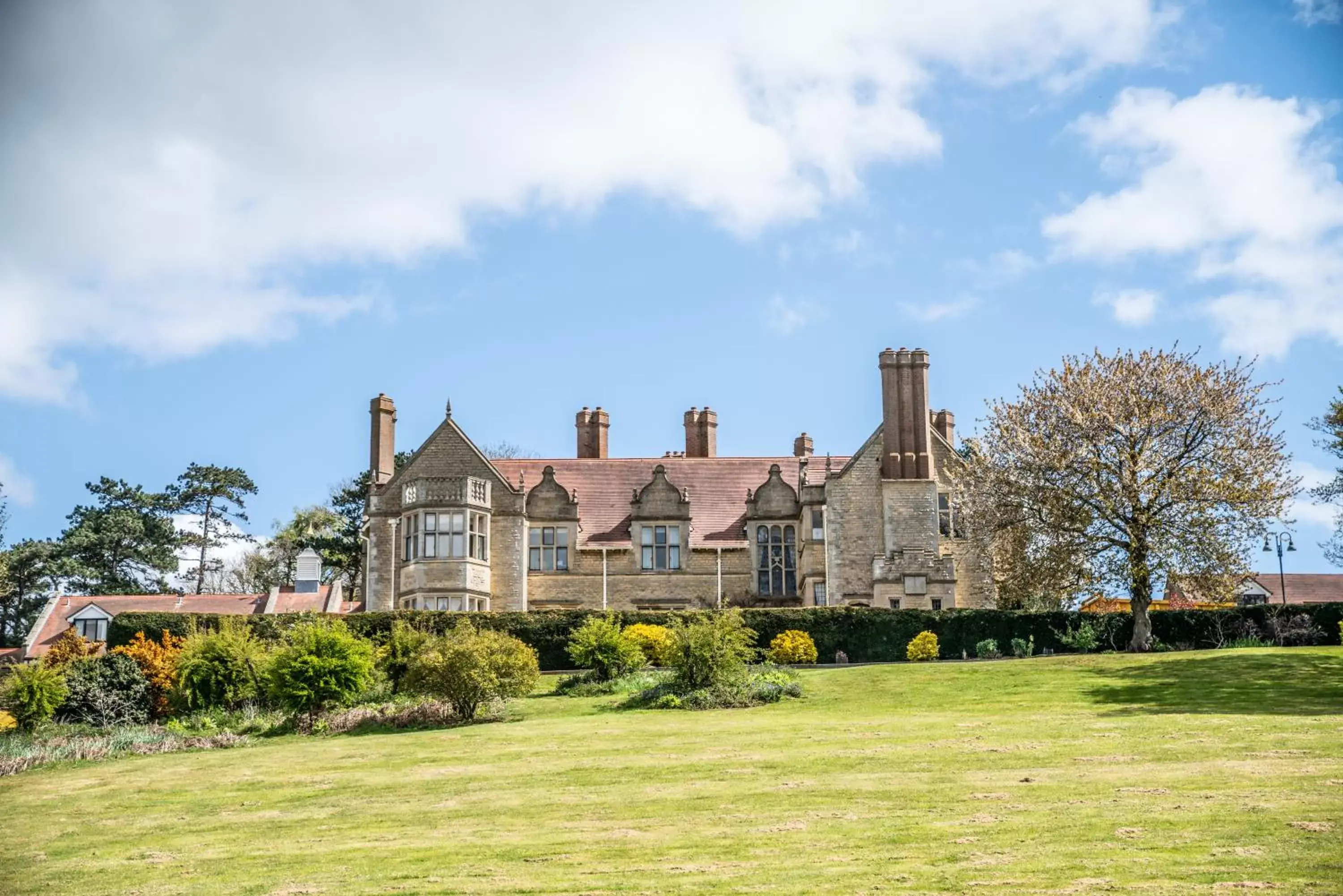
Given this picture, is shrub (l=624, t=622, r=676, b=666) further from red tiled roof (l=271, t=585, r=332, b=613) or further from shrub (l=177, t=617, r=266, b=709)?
red tiled roof (l=271, t=585, r=332, b=613)

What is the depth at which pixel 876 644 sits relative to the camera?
4009cm

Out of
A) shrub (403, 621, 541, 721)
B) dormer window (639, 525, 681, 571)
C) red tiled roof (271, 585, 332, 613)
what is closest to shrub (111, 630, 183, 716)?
shrub (403, 621, 541, 721)

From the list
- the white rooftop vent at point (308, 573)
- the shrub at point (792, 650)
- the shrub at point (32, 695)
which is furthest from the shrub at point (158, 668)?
the white rooftop vent at point (308, 573)

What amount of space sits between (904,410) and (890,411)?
49 centimetres

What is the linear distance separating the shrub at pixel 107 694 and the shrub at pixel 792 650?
16.5 meters

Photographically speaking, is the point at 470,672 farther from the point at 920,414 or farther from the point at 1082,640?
the point at 920,414

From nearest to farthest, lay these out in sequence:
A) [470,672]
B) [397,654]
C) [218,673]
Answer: [470,672], [218,673], [397,654]

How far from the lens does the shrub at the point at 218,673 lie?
32.4 meters

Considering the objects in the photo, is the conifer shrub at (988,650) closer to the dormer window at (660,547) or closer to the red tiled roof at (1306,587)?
the dormer window at (660,547)

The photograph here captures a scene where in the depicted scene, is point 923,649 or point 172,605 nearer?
point 923,649

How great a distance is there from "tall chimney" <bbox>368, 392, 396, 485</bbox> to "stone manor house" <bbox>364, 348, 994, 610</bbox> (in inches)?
2.1

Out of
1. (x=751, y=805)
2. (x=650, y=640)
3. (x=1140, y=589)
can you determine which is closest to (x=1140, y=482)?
(x=1140, y=589)

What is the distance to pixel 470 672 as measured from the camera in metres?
29.4

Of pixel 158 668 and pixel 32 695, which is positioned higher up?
pixel 158 668
